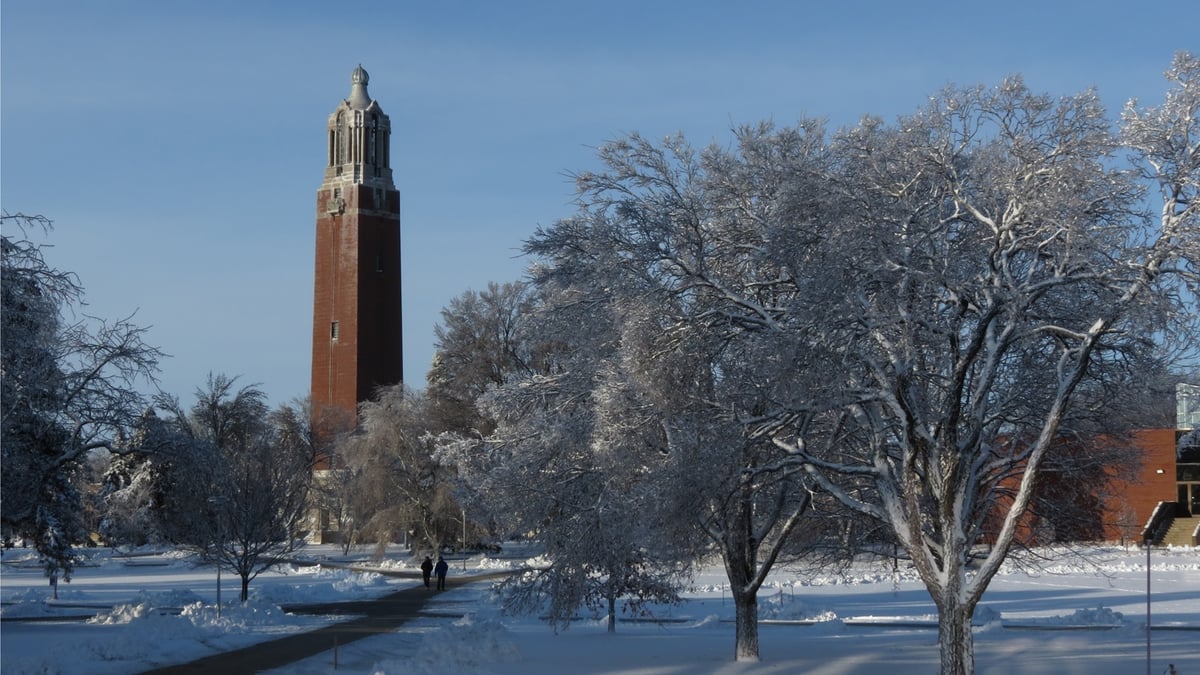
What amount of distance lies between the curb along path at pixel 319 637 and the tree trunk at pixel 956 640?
34.9 ft

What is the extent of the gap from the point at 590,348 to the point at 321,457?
234 feet

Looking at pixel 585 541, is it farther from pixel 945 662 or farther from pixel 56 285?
pixel 56 285

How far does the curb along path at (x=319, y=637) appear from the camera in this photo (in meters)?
23.1

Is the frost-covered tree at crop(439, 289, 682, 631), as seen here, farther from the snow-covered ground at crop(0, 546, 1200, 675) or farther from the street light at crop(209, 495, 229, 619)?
the street light at crop(209, 495, 229, 619)

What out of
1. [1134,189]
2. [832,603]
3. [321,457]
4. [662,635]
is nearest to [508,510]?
[662,635]

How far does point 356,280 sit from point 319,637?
229 ft

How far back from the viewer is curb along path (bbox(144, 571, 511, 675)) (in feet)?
75.7

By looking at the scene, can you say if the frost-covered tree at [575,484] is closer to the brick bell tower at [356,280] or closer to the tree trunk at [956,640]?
the tree trunk at [956,640]

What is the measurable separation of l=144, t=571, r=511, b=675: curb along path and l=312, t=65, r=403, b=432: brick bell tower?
51.0 metres

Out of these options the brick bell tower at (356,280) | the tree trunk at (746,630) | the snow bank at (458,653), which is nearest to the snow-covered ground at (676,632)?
the snow bank at (458,653)

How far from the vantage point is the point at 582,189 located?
73.6 ft

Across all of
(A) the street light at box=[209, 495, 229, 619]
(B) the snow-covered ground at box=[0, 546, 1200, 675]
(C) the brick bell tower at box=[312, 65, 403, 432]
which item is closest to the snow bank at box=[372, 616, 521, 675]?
(B) the snow-covered ground at box=[0, 546, 1200, 675]

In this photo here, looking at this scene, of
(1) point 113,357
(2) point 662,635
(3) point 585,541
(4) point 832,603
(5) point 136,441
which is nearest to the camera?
(1) point 113,357

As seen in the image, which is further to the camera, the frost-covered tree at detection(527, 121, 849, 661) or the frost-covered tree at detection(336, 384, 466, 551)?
the frost-covered tree at detection(336, 384, 466, 551)
